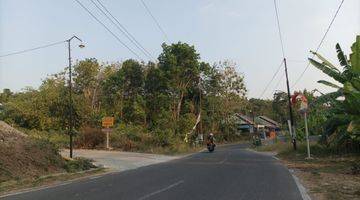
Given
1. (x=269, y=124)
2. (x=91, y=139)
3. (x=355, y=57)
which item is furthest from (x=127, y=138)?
(x=269, y=124)

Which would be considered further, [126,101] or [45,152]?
[126,101]

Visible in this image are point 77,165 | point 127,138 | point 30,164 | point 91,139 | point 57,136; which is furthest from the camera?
point 57,136

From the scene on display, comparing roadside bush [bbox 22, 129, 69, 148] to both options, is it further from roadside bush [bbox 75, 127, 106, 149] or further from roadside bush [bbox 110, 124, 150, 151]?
roadside bush [bbox 110, 124, 150, 151]

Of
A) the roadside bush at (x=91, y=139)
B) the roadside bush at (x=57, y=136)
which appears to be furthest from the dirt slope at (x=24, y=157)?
the roadside bush at (x=91, y=139)

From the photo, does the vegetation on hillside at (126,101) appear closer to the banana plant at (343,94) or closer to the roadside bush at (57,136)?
the roadside bush at (57,136)

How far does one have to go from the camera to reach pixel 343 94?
24.7 m

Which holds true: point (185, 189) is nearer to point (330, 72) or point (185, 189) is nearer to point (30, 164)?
point (30, 164)

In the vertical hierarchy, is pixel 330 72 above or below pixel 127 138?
above

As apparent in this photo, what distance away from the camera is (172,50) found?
63.8 meters

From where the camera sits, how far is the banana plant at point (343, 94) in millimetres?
→ 22125

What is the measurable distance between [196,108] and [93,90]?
799 inches

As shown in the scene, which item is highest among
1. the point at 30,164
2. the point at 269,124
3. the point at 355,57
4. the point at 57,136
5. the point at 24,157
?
the point at 269,124

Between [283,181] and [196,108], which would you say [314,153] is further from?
[196,108]

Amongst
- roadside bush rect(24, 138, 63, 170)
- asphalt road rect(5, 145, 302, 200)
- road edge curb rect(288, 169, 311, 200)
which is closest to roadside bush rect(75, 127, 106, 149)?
roadside bush rect(24, 138, 63, 170)
